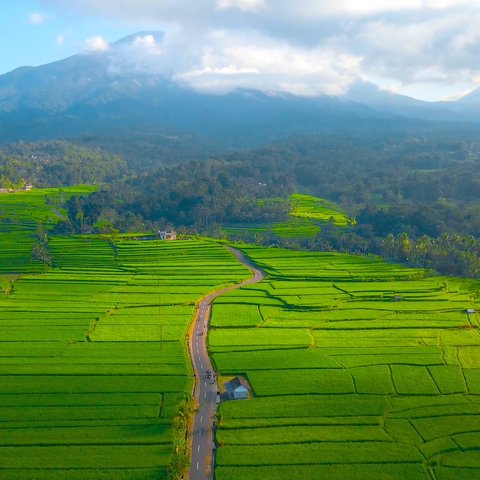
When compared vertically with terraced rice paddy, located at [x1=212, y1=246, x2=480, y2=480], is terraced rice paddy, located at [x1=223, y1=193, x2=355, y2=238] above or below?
below

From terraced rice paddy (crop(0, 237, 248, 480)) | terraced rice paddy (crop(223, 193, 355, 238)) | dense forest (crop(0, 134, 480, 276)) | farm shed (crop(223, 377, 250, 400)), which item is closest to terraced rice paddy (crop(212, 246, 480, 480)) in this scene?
farm shed (crop(223, 377, 250, 400))

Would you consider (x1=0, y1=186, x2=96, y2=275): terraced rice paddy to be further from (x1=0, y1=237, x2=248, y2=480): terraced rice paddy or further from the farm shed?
the farm shed

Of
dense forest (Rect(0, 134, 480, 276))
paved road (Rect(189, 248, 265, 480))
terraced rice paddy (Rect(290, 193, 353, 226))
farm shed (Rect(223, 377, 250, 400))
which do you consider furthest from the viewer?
terraced rice paddy (Rect(290, 193, 353, 226))

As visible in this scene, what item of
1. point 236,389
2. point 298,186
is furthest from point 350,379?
point 298,186

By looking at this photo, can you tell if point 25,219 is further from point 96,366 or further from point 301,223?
point 96,366

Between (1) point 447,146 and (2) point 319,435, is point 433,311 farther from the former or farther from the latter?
(1) point 447,146

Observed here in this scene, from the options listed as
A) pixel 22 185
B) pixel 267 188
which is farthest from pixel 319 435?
pixel 22 185

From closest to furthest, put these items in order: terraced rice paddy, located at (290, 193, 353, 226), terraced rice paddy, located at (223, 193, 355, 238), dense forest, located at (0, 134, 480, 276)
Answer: dense forest, located at (0, 134, 480, 276) < terraced rice paddy, located at (223, 193, 355, 238) < terraced rice paddy, located at (290, 193, 353, 226)
